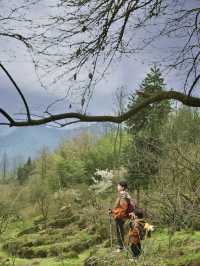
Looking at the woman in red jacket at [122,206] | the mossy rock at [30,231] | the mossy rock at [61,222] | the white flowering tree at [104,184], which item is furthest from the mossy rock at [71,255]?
the white flowering tree at [104,184]

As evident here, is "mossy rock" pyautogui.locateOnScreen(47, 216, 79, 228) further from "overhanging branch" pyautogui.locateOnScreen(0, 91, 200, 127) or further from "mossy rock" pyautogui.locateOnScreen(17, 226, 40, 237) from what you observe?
"overhanging branch" pyautogui.locateOnScreen(0, 91, 200, 127)

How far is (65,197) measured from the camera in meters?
38.3

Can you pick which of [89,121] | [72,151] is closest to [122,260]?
[89,121]

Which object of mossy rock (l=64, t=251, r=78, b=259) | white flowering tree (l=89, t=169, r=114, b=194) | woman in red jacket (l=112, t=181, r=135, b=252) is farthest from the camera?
white flowering tree (l=89, t=169, r=114, b=194)

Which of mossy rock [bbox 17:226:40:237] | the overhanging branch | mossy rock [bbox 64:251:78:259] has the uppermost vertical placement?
the overhanging branch

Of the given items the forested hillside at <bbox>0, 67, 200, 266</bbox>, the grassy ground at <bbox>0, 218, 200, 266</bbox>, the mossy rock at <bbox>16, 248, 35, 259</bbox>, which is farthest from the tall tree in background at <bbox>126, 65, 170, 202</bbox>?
the mossy rock at <bbox>16, 248, 35, 259</bbox>

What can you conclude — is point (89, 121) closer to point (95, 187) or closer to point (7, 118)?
point (7, 118)

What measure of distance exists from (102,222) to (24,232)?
9127mm

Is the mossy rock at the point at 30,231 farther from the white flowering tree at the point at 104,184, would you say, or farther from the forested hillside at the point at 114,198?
the white flowering tree at the point at 104,184

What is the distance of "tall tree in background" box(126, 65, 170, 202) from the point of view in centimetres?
556

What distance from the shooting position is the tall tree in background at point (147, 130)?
5.56 meters

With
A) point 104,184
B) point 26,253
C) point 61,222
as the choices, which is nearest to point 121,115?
point 26,253

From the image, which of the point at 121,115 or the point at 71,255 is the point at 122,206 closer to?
the point at 121,115

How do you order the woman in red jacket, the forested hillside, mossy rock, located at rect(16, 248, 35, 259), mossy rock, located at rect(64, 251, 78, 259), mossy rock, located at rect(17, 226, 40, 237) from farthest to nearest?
mossy rock, located at rect(17, 226, 40, 237) < mossy rock, located at rect(16, 248, 35, 259) < mossy rock, located at rect(64, 251, 78, 259) < the woman in red jacket < the forested hillside
